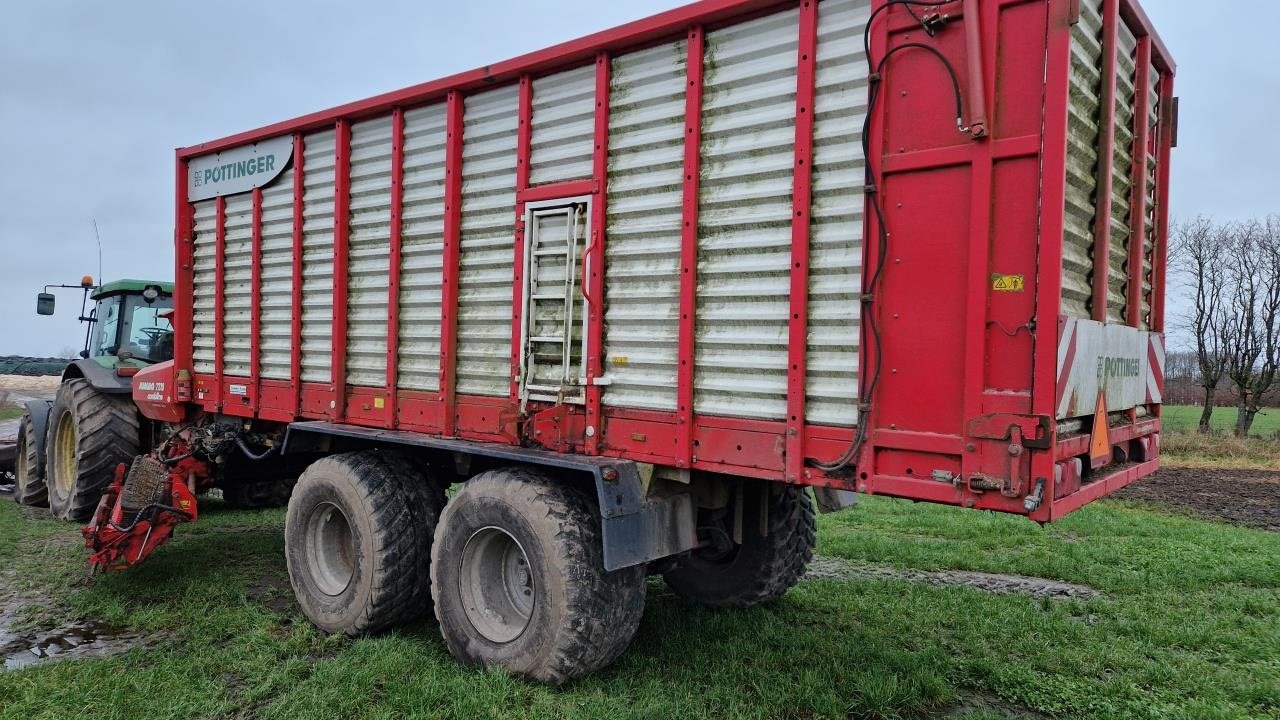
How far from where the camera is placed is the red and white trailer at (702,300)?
3098 mm

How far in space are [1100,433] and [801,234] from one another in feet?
5.10

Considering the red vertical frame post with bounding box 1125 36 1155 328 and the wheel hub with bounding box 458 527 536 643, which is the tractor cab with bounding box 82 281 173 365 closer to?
the wheel hub with bounding box 458 527 536 643

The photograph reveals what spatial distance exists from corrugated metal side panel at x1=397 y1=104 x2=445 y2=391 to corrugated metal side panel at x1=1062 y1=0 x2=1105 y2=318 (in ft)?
10.8

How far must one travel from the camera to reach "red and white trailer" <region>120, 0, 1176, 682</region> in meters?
3.10

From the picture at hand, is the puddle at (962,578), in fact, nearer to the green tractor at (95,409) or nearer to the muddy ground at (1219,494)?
the muddy ground at (1219,494)

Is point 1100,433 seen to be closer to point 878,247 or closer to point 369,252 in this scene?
point 878,247

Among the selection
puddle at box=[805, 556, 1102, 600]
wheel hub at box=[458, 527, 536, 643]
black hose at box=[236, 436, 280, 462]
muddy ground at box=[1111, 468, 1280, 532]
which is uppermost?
black hose at box=[236, 436, 280, 462]

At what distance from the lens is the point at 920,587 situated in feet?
19.5

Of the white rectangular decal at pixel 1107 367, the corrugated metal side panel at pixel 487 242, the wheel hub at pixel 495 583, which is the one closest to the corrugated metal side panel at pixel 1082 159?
the white rectangular decal at pixel 1107 367

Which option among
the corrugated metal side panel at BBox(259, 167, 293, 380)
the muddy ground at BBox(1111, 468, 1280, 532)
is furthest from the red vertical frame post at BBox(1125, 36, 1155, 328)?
the muddy ground at BBox(1111, 468, 1280, 532)

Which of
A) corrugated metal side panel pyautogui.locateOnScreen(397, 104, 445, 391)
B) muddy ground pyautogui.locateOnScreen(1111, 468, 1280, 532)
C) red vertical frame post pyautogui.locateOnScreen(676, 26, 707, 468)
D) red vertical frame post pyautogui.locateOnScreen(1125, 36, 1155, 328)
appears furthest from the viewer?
muddy ground pyautogui.locateOnScreen(1111, 468, 1280, 532)

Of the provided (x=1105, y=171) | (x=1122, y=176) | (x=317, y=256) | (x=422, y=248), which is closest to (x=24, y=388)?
(x=317, y=256)

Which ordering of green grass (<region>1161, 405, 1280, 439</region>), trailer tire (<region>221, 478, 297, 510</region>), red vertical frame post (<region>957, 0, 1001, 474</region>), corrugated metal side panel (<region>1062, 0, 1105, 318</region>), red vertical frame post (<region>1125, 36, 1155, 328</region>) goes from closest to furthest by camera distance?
red vertical frame post (<region>957, 0, 1001, 474</region>), corrugated metal side panel (<region>1062, 0, 1105, 318</region>), red vertical frame post (<region>1125, 36, 1155, 328</region>), trailer tire (<region>221, 478, 297, 510</region>), green grass (<region>1161, 405, 1280, 439</region>)

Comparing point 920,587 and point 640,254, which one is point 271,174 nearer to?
point 640,254
